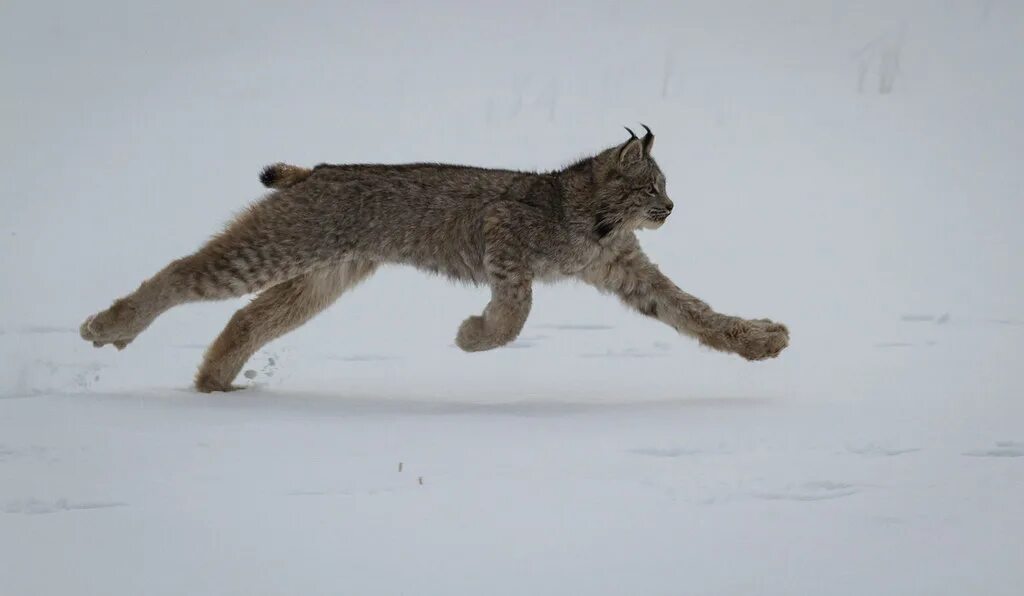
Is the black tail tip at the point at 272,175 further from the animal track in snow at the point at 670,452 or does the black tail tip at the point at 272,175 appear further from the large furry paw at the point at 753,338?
the animal track in snow at the point at 670,452

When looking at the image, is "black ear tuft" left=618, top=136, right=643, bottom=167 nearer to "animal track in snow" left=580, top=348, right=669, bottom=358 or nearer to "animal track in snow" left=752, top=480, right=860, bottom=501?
"animal track in snow" left=580, top=348, right=669, bottom=358

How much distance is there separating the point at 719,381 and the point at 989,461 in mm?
2112

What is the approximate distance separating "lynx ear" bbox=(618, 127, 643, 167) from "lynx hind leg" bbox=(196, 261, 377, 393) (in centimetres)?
146

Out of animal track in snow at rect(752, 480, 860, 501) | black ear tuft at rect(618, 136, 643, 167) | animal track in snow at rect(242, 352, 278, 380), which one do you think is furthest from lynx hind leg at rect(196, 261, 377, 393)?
animal track in snow at rect(752, 480, 860, 501)

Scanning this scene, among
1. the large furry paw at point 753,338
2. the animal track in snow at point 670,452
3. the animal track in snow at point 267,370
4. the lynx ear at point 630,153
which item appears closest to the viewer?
the animal track in snow at point 670,452

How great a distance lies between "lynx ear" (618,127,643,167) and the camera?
752 cm

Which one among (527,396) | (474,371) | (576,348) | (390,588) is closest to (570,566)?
(390,588)

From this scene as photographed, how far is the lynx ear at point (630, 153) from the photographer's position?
7520mm

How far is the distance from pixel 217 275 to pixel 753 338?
108 inches

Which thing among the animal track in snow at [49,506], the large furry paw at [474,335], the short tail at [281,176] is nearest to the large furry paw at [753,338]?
the large furry paw at [474,335]

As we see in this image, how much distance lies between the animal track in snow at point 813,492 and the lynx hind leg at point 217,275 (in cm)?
308

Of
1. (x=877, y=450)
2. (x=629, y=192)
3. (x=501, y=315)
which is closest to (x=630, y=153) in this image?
(x=629, y=192)

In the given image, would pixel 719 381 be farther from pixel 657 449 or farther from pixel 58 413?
pixel 58 413

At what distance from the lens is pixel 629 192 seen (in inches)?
299
